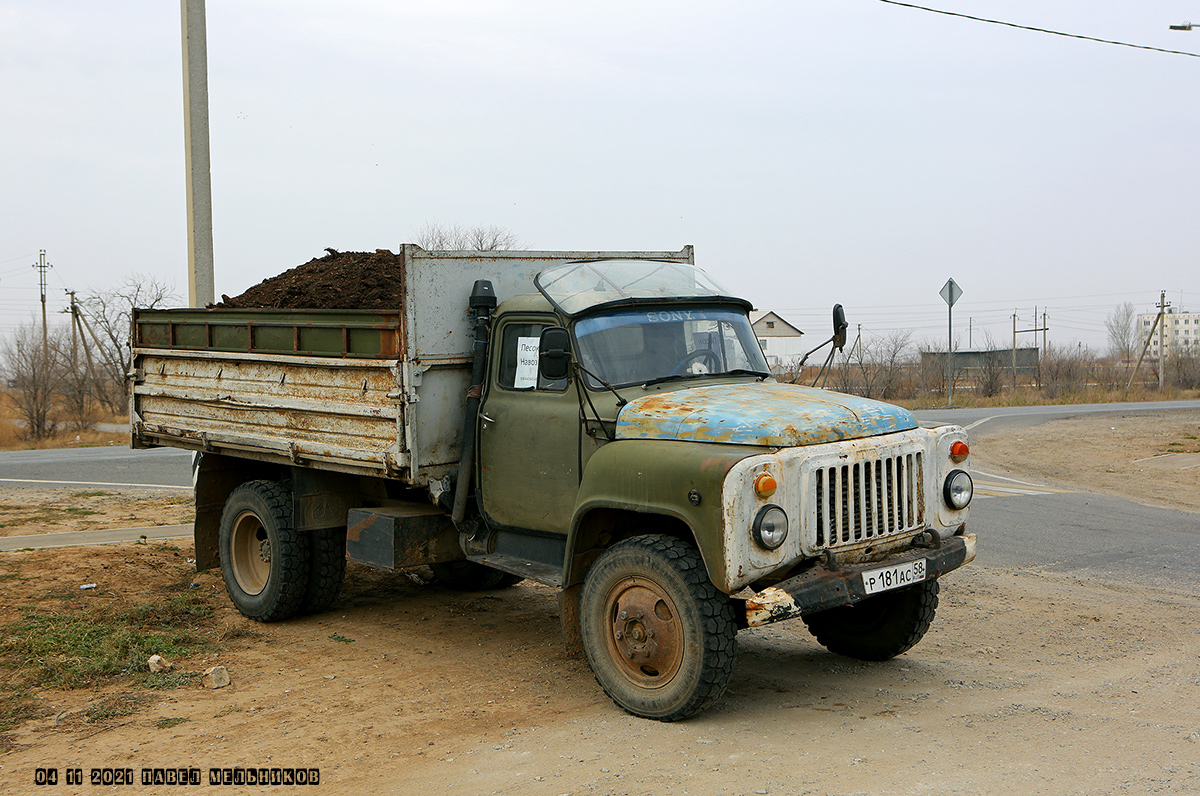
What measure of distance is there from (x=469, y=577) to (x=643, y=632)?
3.70m

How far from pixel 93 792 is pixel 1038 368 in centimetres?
4439

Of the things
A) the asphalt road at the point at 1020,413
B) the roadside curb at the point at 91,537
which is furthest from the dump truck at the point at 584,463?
the asphalt road at the point at 1020,413

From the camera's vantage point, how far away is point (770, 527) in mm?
4938

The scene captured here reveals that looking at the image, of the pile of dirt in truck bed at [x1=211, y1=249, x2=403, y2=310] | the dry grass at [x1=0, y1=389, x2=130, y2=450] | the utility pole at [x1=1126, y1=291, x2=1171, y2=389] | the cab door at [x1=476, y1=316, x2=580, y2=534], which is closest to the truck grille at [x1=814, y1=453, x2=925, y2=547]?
the cab door at [x1=476, y1=316, x2=580, y2=534]

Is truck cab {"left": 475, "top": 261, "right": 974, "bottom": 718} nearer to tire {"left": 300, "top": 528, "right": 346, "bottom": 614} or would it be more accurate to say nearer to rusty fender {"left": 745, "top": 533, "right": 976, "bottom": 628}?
rusty fender {"left": 745, "top": 533, "right": 976, "bottom": 628}

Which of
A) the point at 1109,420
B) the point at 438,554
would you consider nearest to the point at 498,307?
the point at 438,554

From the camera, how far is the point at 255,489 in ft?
26.4

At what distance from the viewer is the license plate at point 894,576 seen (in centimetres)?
520

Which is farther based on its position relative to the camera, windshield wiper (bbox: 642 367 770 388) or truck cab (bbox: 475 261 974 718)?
windshield wiper (bbox: 642 367 770 388)

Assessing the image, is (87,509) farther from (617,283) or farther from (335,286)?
(617,283)

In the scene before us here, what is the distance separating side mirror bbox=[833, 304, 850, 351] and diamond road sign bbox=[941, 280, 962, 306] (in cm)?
1909

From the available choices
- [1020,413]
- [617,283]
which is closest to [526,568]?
[617,283]

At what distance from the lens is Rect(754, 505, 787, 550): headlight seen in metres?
4.88

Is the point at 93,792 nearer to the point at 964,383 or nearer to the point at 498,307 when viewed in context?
the point at 498,307
